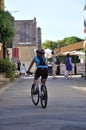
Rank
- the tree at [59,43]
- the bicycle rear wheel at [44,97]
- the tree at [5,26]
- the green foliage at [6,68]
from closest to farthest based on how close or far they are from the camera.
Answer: the bicycle rear wheel at [44,97] → the tree at [5,26] → the green foliage at [6,68] → the tree at [59,43]

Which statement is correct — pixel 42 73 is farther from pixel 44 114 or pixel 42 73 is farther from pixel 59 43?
pixel 59 43

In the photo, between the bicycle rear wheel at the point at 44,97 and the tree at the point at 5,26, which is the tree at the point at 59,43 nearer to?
the tree at the point at 5,26

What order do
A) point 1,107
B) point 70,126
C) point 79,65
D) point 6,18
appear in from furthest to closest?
point 79,65 → point 6,18 → point 1,107 → point 70,126

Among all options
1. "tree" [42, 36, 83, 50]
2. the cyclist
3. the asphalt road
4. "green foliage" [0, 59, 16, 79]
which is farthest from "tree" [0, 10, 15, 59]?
"tree" [42, 36, 83, 50]

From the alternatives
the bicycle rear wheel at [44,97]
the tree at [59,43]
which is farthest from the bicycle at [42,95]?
the tree at [59,43]

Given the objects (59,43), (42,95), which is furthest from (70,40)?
(42,95)

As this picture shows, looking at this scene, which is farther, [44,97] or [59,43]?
[59,43]

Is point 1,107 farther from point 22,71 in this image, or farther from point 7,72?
point 22,71

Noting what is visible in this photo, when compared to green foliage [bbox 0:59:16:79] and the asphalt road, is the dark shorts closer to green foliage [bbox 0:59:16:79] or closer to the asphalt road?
the asphalt road

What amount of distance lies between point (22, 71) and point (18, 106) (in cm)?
3017

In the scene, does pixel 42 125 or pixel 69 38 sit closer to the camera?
pixel 42 125

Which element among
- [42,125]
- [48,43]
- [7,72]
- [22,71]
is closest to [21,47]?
[22,71]

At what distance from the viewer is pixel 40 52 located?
15.9m

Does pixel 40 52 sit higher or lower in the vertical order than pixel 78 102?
higher
